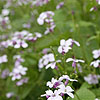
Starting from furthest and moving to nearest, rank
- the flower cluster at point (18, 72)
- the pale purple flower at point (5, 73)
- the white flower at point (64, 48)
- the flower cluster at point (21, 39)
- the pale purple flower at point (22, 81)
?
the pale purple flower at point (5, 73), the pale purple flower at point (22, 81), the flower cluster at point (18, 72), the flower cluster at point (21, 39), the white flower at point (64, 48)

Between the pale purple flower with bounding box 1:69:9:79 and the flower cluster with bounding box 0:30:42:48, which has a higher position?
the pale purple flower with bounding box 1:69:9:79

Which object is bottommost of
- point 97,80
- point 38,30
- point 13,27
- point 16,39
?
point 97,80

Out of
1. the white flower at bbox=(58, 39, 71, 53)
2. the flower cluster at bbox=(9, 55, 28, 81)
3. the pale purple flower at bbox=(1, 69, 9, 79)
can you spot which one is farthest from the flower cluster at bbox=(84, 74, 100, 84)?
the pale purple flower at bbox=(1, 69, 9, 79)

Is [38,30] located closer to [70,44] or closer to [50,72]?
[50,72]

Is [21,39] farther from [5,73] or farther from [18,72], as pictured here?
[5,73]

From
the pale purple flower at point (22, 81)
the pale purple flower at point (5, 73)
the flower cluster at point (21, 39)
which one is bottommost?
the pale purple flower at point (22, 81)

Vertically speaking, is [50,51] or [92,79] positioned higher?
[50,51]

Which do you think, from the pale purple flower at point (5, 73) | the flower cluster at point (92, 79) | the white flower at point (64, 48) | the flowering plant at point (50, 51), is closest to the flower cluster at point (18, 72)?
the flowering plant at point (50, 51)

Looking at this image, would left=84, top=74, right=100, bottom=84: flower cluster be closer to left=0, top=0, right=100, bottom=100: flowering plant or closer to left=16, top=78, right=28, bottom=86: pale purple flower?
left=0, top=0, right=100, bottom=100: flowering plant

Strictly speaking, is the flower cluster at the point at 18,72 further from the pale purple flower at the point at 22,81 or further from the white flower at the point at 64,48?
the white flower at the point at 64,48

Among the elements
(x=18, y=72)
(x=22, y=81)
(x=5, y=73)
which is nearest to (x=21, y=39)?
(x=18, y=72)

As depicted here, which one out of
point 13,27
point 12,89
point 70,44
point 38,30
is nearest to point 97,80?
point 70,44
